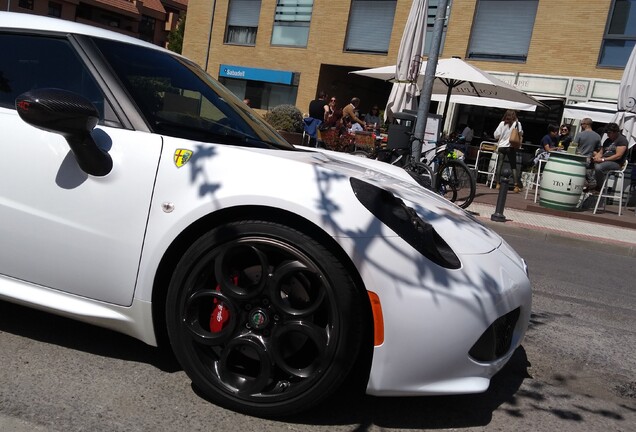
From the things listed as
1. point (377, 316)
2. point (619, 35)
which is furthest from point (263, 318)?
point (619, 35)

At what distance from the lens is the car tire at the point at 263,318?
7.52ft

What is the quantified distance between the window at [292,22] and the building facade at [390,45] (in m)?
0.04

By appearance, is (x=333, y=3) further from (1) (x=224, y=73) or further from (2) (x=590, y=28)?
(2) (x=590, y=28)

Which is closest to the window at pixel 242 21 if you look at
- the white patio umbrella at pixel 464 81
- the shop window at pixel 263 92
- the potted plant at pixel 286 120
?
the shop window at pixel 263 92

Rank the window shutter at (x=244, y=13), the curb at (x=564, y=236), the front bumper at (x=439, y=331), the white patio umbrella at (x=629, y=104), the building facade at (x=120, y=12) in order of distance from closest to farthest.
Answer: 1. the front bumper at (x=439, y=331)
2. the curb at (x=564, y=236)
3. the white patio umbrella at (x=629, y=104)
4. the window shutter at (x=244, y=13)
5. the building facade at (x=120, y=12)

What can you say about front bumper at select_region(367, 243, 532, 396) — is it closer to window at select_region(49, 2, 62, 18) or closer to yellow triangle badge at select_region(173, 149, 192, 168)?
yellow triangle badge at select_region(173, 149, 192, 168)

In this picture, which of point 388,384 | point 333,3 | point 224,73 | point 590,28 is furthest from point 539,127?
point 388,384

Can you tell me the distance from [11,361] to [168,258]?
0.92m

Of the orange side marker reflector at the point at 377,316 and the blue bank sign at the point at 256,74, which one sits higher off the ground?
the blue bank sign at the point at 256,74

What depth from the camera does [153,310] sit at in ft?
8.25

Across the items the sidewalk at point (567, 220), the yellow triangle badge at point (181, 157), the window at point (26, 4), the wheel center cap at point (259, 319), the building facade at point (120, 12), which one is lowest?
the sidewalk at point (567, 220)

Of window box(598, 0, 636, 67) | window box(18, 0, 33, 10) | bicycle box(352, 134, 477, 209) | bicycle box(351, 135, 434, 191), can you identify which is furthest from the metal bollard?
window box(18, 0, 33, 10)

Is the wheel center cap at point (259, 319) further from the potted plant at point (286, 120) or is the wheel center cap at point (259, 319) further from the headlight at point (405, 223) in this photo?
the potted plant at point (286, 120)

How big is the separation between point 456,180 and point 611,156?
399 centimetres
